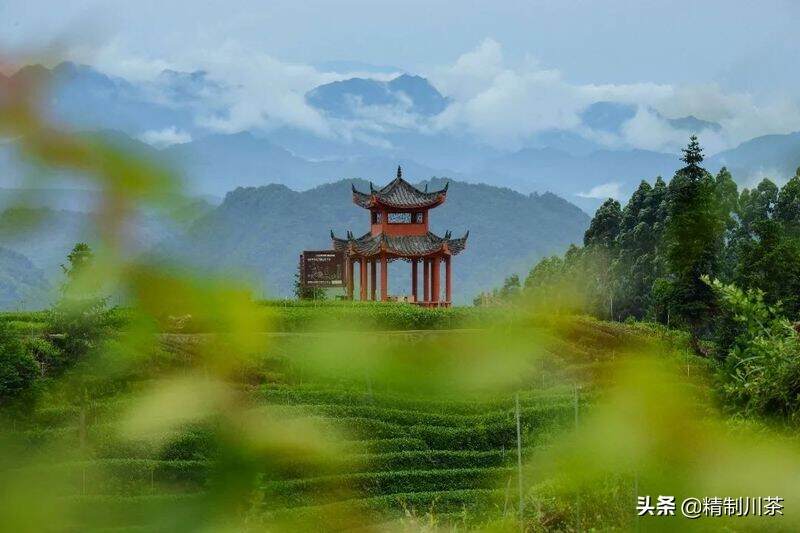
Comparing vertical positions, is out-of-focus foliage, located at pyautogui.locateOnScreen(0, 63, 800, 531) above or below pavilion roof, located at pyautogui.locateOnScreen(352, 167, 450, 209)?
below

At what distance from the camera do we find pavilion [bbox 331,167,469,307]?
15602 mm

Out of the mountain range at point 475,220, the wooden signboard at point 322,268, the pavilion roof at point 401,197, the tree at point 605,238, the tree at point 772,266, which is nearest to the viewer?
the tree at point 772,266

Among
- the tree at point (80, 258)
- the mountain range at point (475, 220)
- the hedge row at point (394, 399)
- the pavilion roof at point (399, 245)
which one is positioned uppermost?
the mountain range at point (475, 220)

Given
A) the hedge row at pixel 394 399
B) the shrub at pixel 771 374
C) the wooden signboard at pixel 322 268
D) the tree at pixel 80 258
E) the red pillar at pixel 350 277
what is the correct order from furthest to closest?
the red pillar at pixel 350 277
the wooden signboard at pixel 322 268
the shrub at pixel 771 374
the hedge row at pixel 394 399
the tree at pixel 80 258

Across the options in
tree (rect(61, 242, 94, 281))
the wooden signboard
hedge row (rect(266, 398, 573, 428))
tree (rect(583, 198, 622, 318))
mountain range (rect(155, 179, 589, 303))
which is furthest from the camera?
mountain range (rect(155, 179, 589, 303))

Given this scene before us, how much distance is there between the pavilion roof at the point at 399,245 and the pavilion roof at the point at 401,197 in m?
0.50

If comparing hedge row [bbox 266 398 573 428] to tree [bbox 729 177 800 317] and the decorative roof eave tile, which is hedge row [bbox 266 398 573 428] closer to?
tree [bbox 729 177 800 317]

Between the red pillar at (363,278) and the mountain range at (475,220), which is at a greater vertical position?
the mountain range at (475,220)

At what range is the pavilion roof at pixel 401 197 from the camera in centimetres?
1598

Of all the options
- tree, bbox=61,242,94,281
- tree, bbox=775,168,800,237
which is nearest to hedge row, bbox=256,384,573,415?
tree, bbox=61,242,94,281

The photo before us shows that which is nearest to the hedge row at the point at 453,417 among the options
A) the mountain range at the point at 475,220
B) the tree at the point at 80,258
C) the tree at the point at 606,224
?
the tree at the point at 80,258

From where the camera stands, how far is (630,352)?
0.77m

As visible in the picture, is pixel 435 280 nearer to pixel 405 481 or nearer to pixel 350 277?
pixel 350 277

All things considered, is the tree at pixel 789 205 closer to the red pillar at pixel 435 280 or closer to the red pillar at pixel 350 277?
the red pillar at pixel 435 280
